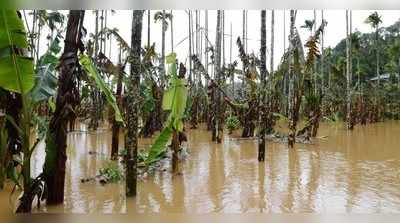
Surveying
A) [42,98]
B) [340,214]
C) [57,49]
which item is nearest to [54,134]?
[42,98]

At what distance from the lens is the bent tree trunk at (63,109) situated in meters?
3.54

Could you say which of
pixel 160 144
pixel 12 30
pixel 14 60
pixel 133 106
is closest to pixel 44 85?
pixel 14 60

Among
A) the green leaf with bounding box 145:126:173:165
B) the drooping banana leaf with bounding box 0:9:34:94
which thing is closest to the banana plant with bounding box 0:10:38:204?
the drooping banana leaf with bounding box 0:9:34:94

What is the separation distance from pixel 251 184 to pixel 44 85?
8.47 feet

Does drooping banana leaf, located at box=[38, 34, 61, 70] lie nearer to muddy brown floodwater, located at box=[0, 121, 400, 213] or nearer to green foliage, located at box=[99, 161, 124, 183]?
muddy brown floodwater, located at box=[0, 121, 400, 213]

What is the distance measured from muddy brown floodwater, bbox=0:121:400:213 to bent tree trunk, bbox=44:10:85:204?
32cm

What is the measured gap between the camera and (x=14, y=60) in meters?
3.17

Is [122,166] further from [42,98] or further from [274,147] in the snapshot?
[274,147]

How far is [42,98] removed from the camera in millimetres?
3365

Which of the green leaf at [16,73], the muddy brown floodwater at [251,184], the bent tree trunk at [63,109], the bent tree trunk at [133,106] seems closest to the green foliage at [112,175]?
the muddy brown floodwater at [251,184]

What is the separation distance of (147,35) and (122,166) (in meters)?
8.52

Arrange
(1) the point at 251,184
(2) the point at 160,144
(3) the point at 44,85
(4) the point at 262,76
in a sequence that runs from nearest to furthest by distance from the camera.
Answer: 1. (3) the point at 44,85
2. (2) the point at 160,144
3. (1) the point at 251,184
4. (4) the point at 262,76

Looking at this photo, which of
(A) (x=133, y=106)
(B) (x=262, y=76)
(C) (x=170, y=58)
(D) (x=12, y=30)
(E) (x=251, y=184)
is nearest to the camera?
(D) (x=12, y=30)

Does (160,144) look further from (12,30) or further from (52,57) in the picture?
(12,30)
